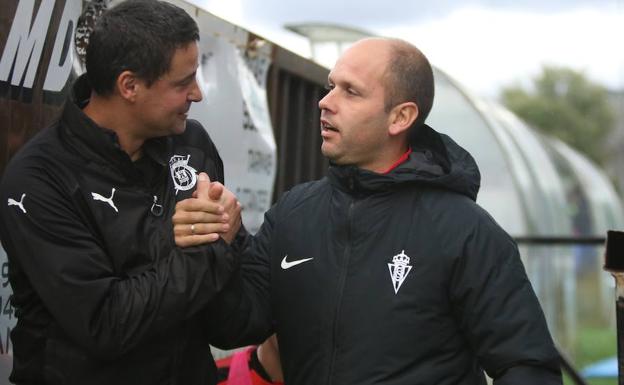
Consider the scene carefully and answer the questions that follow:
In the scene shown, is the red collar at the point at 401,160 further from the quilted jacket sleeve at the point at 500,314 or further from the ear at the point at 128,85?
the ear at the point at 128,85

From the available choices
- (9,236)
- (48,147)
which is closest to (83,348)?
(9,236)

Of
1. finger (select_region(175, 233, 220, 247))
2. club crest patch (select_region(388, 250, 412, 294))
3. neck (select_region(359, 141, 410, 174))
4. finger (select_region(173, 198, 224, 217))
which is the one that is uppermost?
neck (select_region(359, 141, 410, 174))

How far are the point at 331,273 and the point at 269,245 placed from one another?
307 mm

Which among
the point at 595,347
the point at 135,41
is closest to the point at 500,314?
the point at 135,41

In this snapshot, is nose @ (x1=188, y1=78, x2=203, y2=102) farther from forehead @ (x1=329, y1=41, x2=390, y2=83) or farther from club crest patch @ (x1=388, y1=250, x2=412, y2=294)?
club crest patch @ (x1=388, y1=250, x2=412, y2=294)

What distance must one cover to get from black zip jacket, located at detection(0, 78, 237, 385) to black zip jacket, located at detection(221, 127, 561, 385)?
338mm

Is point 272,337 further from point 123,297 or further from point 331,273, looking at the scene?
point 123,297

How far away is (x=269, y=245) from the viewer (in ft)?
10.3

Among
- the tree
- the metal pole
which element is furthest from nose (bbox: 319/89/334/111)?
the tree

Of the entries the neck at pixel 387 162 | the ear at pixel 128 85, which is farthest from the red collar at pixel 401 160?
the ear at pixel 128 85

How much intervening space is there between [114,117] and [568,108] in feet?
204

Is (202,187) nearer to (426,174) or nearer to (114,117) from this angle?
(114,117)

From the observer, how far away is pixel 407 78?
3.04m

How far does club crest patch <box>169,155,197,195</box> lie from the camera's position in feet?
9.32
